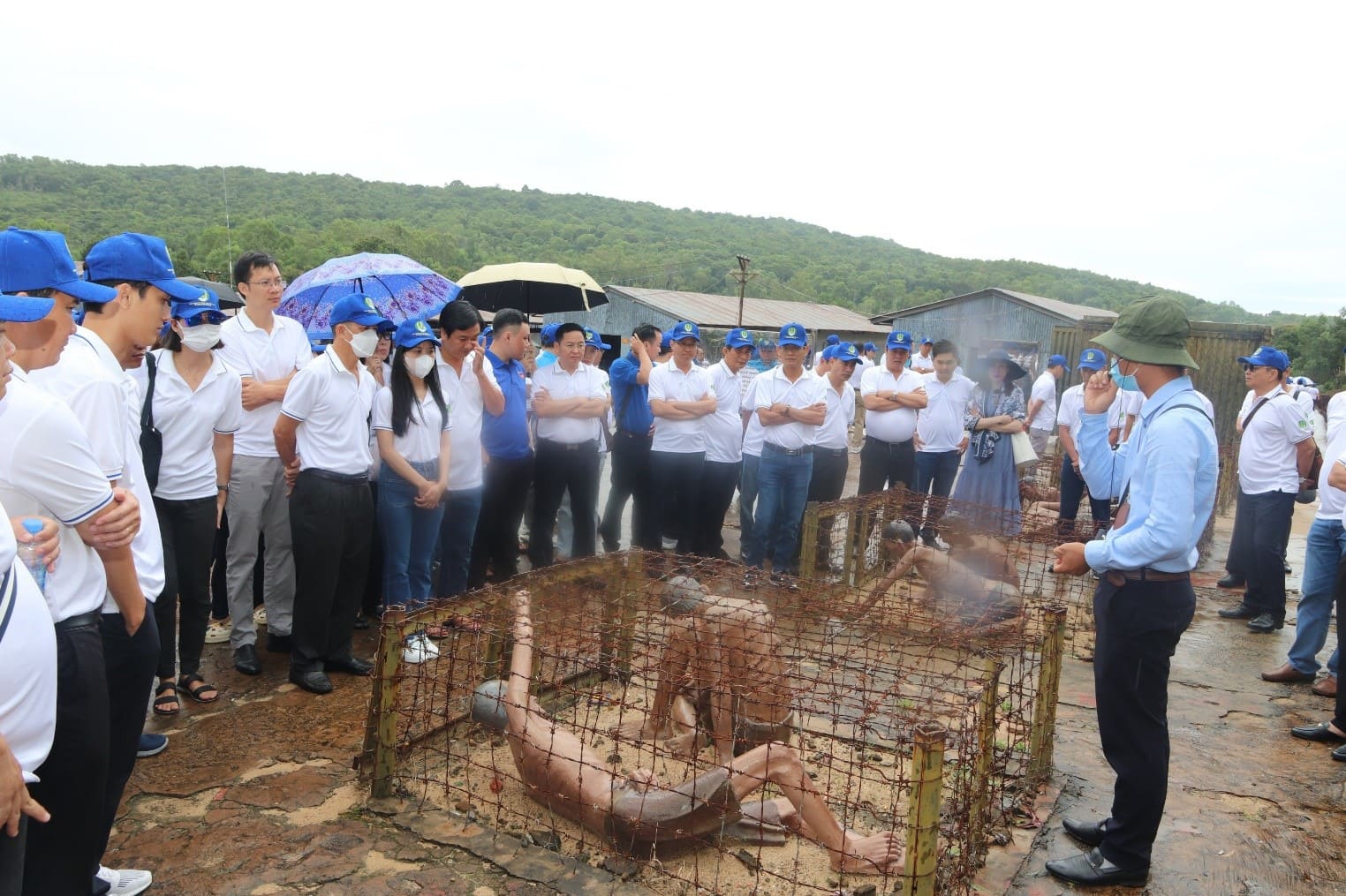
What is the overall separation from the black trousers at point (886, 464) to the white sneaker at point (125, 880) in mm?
6465

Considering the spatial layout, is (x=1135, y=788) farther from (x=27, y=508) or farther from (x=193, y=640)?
(x=193, y=640)

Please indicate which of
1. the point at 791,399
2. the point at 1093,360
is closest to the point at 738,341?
the point at 791,399

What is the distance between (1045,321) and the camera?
2667 cm

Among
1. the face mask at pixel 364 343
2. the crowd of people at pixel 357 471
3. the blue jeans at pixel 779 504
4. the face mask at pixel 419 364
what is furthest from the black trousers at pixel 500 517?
the blue jeans at pixel 779 504

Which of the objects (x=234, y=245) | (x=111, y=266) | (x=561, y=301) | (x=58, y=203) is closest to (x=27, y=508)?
(x=111, y=266)

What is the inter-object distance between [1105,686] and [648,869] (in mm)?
1949

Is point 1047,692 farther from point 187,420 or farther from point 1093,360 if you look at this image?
point 1093,360

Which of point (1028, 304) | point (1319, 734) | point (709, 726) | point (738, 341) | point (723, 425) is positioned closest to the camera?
point (709, 726)

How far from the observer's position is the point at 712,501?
25.2ft

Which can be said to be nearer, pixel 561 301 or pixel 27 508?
pixel 27 508

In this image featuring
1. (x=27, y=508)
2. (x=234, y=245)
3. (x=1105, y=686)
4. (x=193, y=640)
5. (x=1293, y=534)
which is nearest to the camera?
(x=27, y=508)

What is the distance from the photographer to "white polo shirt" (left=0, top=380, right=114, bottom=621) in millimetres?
2016

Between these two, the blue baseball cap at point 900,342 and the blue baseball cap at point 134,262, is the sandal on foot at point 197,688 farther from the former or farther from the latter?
the blue baseball cap at point 900,342

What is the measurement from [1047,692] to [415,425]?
3.73m
